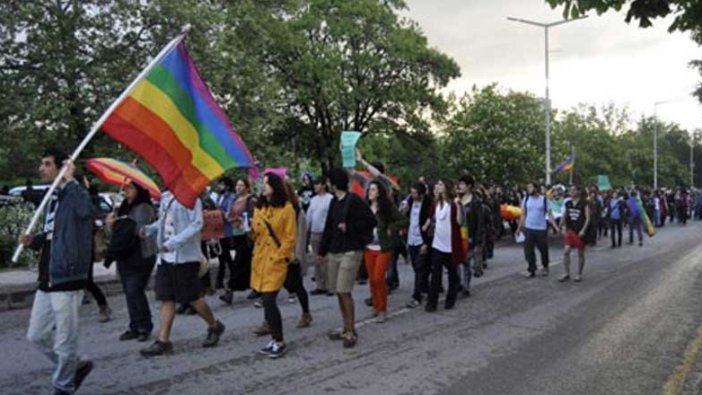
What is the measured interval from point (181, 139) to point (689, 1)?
5.31 m

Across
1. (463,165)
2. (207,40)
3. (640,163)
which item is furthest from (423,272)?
(640,163)

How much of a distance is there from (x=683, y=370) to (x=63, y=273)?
542 centimetres

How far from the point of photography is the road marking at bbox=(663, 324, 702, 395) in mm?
→ 5973

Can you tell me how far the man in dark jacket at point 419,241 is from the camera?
9914 millimetres

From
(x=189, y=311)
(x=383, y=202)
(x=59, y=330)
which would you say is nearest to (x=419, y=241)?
(x=383, y=202)

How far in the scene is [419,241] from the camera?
33.3ft

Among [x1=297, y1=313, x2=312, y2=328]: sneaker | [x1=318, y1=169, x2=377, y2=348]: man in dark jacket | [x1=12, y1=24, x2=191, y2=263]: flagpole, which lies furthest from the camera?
[x1=297, y1=313, x2=312, y2=328]: sneaker

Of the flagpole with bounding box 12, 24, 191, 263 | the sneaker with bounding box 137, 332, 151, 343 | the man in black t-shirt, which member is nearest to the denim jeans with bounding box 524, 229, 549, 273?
the man in black t-shirt

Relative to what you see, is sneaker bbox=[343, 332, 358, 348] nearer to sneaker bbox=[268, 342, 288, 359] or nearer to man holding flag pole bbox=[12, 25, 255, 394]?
sneaker bbox=[268, 342, 288, 359]

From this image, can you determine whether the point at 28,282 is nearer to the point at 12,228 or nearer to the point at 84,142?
the point at 12,228

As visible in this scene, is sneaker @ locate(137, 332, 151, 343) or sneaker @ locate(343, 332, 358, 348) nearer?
sneaker @ locate(343, 332, 358, 348)

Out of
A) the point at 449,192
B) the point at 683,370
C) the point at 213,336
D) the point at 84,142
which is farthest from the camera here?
the point at 449,192

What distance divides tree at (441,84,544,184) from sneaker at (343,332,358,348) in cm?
2762

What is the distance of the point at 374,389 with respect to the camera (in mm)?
5852
